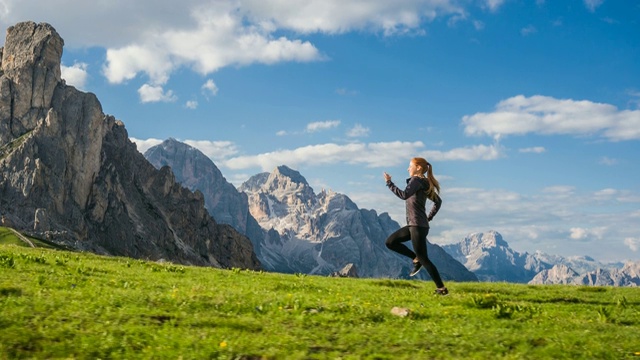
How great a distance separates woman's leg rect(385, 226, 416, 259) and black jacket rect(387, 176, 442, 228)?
1.68 feet

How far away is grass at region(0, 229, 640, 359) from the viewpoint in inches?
403

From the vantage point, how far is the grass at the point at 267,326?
10227 millimetres

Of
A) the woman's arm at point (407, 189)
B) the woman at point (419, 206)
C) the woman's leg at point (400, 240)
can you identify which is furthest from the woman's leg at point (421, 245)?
the woman's arm at point (407, 189)

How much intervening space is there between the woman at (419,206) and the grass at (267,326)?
7.22ft

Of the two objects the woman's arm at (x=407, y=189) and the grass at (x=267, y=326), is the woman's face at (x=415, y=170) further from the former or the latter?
the grass at (x=267, y=326)

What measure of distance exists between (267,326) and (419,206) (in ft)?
31.6

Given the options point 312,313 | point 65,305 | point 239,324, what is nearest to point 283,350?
point 239,324

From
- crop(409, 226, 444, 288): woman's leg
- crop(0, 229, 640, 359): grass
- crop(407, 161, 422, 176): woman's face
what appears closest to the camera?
crop(0, 229, 640, 359): grass

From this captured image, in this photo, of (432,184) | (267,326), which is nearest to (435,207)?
(432,184)

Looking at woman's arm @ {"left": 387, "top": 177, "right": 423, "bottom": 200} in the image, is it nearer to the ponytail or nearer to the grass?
the ponytail

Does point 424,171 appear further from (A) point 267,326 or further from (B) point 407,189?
(A) point 267,326

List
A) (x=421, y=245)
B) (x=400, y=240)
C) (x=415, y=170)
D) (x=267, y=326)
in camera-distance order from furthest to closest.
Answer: (x=400, y=240), (x=415, y=170), (x=421, y=245), (x=267, y=326)

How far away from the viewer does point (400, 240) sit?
2133cm

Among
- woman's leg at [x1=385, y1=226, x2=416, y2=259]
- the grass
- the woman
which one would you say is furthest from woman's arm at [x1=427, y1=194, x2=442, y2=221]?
the grass
